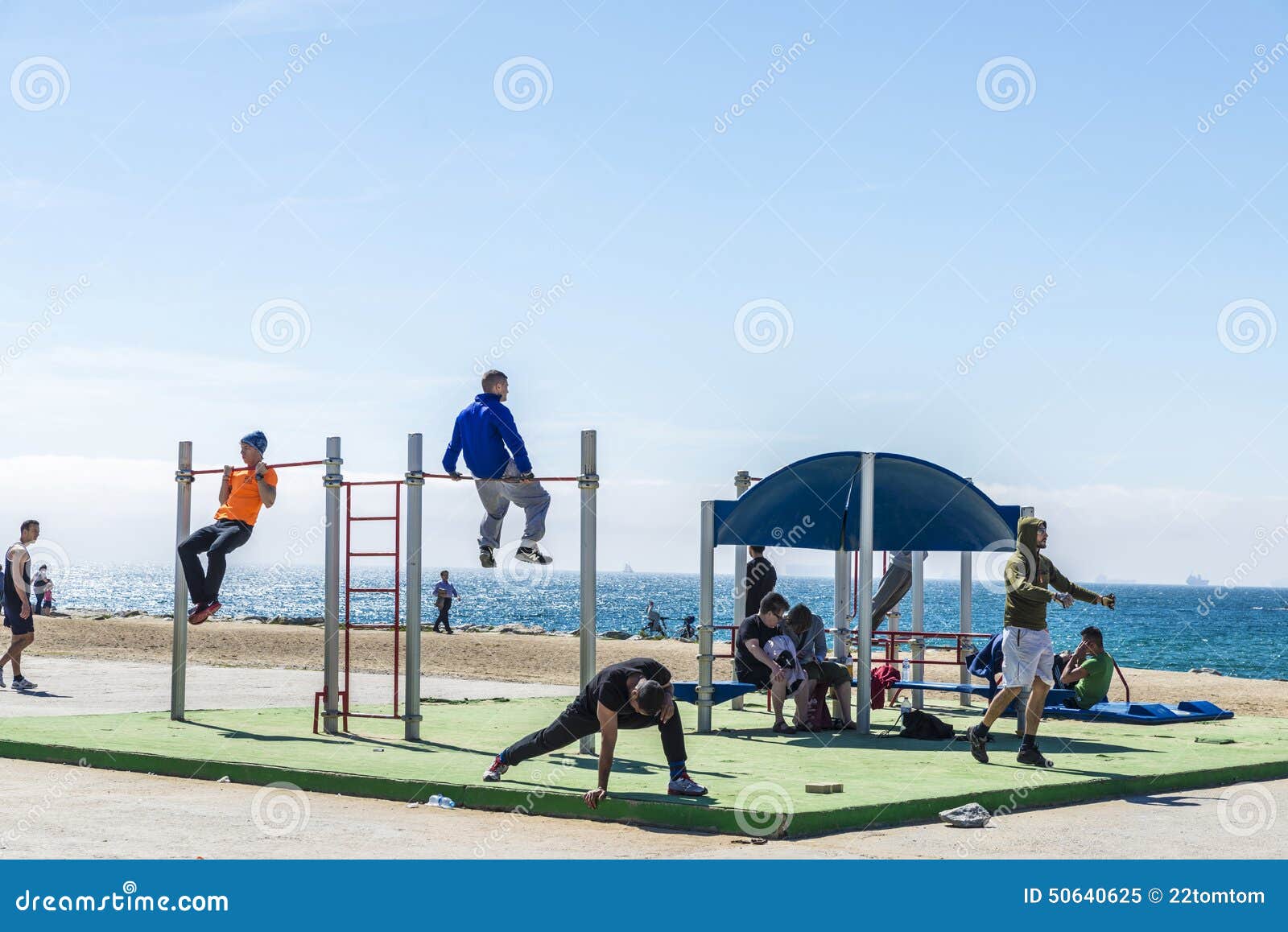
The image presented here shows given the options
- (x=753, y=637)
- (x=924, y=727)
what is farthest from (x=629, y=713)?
(x=924, y=727)

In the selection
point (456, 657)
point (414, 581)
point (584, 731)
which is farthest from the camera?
point (456, 657)

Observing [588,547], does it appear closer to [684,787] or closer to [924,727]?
[684,787]

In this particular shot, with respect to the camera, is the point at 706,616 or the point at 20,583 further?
the point at 20,583

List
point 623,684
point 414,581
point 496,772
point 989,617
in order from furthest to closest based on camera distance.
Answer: point 989,617 → point 414,581 → point 496,772 → point 623,684

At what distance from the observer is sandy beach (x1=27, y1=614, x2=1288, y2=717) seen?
28.9 meters

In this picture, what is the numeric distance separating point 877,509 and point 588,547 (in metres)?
5.40

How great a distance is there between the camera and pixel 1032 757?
40.7ft

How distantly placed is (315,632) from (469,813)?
43.7 m

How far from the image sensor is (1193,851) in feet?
29.5

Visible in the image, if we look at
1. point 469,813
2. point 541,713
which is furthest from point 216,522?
point 469,813

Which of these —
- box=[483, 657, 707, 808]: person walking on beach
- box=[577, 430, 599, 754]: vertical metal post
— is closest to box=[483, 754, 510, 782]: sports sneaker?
box=[483, 657, 707, 808]: person walking on beach

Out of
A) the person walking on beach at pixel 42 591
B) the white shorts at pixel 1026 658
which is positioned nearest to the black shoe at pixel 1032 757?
the white shorts at pixel 1026 658

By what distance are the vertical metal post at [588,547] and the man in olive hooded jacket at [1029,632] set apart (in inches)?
131

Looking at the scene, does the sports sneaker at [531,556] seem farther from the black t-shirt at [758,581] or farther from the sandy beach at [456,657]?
the sandy beach at [456,657]
